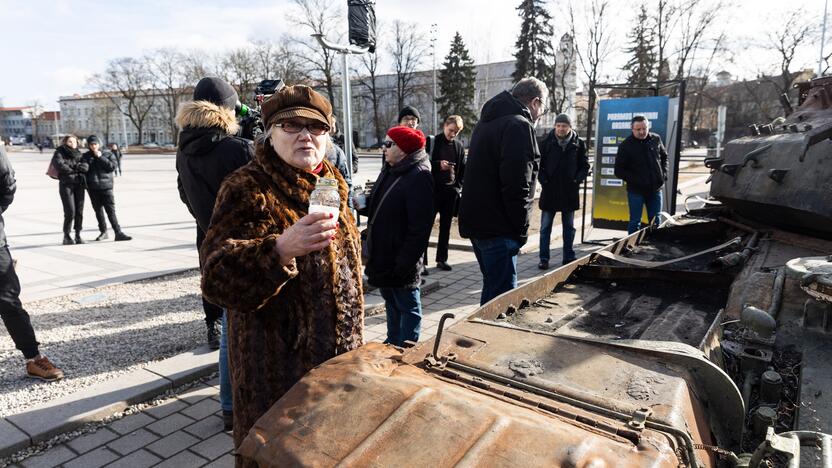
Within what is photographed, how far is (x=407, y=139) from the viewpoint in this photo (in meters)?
3.85

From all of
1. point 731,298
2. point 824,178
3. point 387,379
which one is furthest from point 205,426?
point 824,178

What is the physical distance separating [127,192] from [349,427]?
20.0 m

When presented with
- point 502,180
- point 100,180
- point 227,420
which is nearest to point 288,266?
point 227,420

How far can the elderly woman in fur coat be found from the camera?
196 cm

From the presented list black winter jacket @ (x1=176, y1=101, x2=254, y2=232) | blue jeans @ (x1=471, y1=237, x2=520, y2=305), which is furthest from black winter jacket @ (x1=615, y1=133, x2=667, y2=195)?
black winter jacket @ (x1=176, y1=101, x2=254, y2=232)

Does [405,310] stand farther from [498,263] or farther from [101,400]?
[101,400]

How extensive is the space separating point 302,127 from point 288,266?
0.57 metres

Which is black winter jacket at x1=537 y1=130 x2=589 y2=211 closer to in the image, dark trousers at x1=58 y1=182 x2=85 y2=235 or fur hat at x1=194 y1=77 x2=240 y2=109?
fur hat at x1=194 y1=77 x2=240 y2=109

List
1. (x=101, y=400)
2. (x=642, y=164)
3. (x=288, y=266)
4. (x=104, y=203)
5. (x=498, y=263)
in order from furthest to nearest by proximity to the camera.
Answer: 1. (x=104, y=203)
2. (x=642, y=164)
3. (x=498, y=263)
4. (x=101, y=400)
5. (x=288, y=266)

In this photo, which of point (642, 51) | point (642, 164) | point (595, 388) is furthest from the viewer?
point (642, 51)

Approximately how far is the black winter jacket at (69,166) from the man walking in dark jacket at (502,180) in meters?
8.32

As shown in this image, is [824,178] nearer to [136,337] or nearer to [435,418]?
[435,418]

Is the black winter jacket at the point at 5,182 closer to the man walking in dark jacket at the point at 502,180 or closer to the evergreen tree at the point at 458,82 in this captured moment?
the man walking in dark jacket at the point at 502,180

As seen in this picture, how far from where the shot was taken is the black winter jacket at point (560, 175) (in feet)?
25.5
